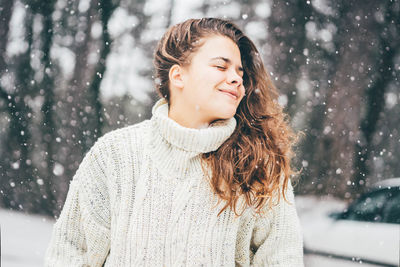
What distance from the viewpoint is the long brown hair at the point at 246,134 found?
1.34 metres

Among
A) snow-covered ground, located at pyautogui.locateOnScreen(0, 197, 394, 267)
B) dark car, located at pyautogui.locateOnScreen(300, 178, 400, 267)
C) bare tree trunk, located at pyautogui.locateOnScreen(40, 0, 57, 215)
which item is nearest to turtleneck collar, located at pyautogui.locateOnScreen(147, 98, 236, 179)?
dark car, located at pyautogui.locateOnScreen(300, 178, 400, 267)

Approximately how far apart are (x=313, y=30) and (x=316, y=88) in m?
0.37

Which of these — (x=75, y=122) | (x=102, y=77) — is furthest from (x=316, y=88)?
(x=75, y=122)

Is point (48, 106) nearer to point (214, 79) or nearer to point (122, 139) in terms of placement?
point (122, 139)

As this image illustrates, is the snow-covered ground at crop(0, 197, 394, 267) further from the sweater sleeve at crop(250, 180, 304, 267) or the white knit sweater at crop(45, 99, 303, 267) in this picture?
the sweater sleeve at crop(250, 180, 304, 267)

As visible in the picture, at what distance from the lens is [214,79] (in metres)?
1.31

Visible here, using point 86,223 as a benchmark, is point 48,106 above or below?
above

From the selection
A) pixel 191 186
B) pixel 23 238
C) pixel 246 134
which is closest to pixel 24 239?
pixel 23 238

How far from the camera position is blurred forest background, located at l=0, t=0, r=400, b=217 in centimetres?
228

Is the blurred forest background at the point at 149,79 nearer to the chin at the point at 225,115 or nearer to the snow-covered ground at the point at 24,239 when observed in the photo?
the snow-covered ground at the point at 24,239

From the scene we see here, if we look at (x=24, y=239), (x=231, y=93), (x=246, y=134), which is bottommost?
(x=24, y=239)

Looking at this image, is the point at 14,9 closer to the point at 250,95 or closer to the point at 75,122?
the point at 75,122

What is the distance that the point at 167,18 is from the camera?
260 cm

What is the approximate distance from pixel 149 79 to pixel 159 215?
150cm
